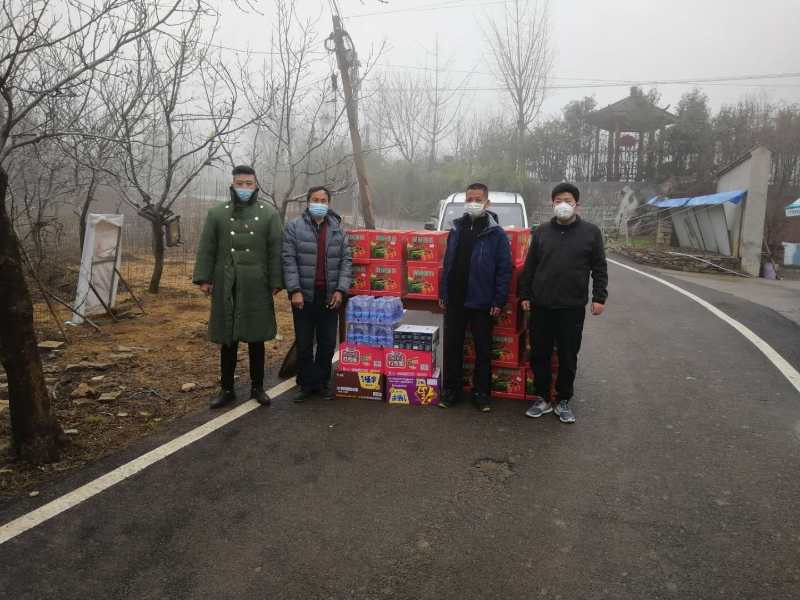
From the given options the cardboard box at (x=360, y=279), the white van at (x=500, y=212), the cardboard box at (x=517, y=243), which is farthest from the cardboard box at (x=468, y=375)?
the white van at (x=500, y=212)

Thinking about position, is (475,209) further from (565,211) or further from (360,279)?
(360,279)

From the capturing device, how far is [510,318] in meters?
5.55

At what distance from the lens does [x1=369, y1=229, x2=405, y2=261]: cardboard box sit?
18.6 ft

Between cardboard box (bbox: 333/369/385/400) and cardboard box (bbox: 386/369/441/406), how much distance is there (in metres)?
0.12

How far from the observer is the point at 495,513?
3535 millimetres

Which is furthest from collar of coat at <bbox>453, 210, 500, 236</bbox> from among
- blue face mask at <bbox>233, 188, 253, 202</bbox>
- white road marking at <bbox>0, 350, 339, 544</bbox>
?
white road marking at <bbox>0, 350, 339, 544</bbox>

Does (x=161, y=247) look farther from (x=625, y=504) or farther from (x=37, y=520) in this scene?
(x=625, y=504)

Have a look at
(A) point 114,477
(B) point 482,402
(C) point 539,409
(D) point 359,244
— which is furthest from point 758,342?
(A) point 114,477

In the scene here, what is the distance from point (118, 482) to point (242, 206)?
8.27ft

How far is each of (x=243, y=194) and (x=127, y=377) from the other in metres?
2.30

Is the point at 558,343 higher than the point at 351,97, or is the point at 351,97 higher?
the point at 351,97

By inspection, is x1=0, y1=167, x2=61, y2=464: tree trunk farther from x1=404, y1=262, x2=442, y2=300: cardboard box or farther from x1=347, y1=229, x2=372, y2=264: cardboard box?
x1=404, y1=262, x2=442, y2=300: cardboard box

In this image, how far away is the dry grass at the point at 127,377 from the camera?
430 centimetres

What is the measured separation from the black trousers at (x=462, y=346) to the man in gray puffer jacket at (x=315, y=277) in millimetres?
1048
